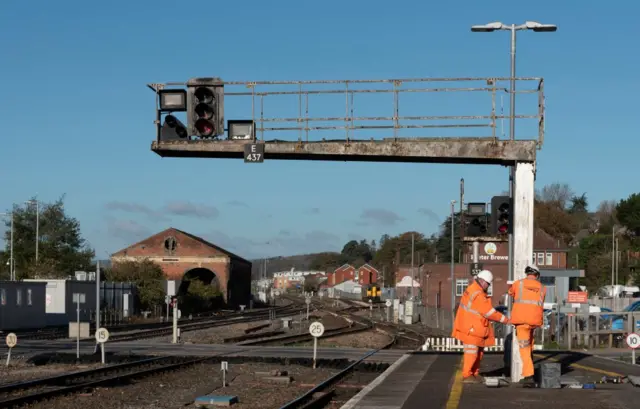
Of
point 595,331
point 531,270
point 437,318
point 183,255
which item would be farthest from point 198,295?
point 531,270

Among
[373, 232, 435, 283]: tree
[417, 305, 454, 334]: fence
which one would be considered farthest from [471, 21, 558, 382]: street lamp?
[373, 232, 435, 283]: tree

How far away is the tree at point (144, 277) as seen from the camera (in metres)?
72.4

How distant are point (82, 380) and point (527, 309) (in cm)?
992

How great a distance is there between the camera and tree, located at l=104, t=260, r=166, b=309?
72438 millimetres

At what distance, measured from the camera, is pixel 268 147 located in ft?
61.5

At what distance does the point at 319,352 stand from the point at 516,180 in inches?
559

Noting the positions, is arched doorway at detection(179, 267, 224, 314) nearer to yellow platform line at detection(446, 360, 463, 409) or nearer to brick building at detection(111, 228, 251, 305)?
brick building at detection(111, 228, 251, 305)

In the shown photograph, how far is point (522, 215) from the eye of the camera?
1727cm

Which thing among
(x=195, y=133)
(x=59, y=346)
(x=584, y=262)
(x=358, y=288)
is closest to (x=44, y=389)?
(x=195, y=133)

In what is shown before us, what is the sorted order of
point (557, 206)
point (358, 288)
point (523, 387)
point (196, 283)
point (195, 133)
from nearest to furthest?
point (523, 387) < point (195, 133) < point (196, 283) < point (557, 206) < point (358, 288)

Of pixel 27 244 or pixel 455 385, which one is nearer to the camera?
pixel 455 385

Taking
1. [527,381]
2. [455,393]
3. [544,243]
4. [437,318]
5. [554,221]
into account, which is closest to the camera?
[455,393]

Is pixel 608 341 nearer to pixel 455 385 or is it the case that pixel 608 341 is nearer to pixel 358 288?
pixel 455 385

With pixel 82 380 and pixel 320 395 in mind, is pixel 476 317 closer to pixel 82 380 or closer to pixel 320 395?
pixel 320 395
